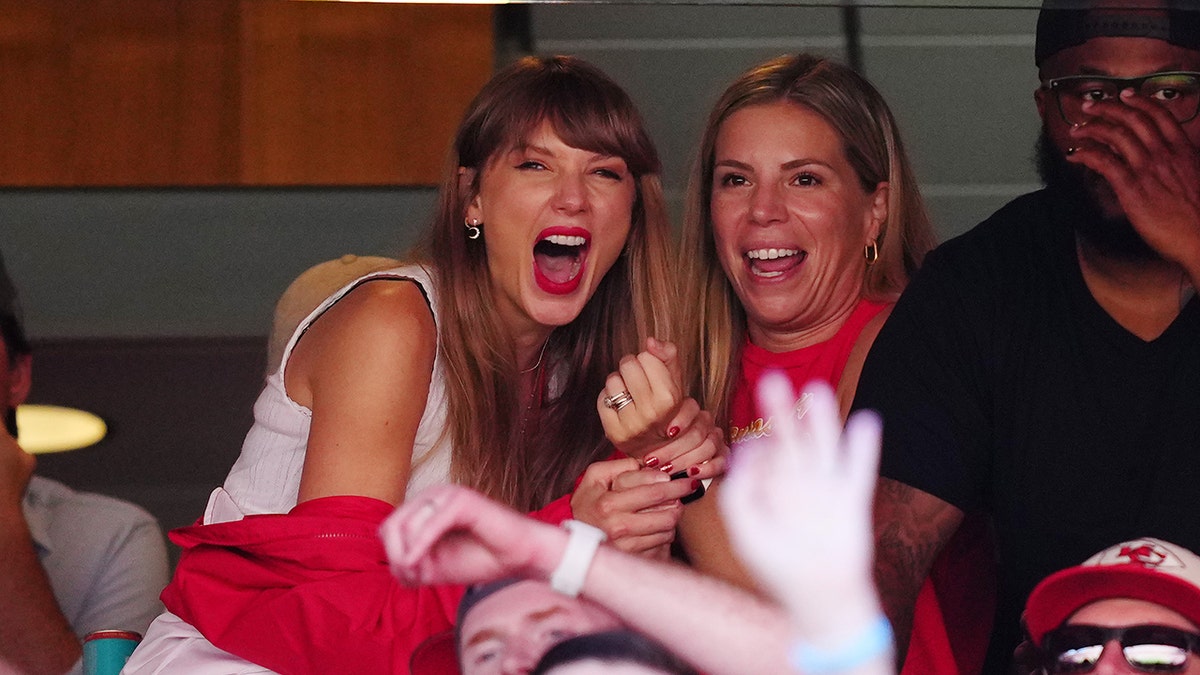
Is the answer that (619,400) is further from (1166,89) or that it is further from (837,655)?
(1166,89)

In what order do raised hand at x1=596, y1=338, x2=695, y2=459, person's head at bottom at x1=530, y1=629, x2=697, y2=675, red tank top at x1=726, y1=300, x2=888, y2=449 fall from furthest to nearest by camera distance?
red tank top at x1=726, y1=300, x2=888, y2=449, raised hand at x1=596, y1=338, x2=695, y2=459, person's head at bottom at x1=530, y1=629, x2=697, y2=675

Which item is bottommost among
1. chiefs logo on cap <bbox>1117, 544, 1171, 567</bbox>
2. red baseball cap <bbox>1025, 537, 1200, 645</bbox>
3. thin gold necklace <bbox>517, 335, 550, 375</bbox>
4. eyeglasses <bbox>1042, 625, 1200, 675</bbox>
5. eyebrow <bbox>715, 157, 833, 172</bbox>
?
eyeglasses <bbox>1042, 625, 1200, 675</bbox>

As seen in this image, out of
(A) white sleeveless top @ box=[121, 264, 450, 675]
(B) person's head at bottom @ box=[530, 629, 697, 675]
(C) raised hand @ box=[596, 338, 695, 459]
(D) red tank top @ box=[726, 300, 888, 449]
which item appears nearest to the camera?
(B) person's head at bottom @ box=[530, 629, 697, 675]

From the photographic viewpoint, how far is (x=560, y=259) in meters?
1.66

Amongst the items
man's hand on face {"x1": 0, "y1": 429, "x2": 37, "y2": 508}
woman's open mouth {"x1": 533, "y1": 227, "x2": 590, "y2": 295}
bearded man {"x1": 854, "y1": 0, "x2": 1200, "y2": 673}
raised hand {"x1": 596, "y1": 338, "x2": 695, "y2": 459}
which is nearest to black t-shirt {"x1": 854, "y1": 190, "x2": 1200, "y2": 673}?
bearded man {"x1": 854, "y1": 0, "x2": 1200, "y2": 673}

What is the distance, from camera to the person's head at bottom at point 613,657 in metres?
1.15

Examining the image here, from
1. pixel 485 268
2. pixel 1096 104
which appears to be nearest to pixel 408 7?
pixel 485 268

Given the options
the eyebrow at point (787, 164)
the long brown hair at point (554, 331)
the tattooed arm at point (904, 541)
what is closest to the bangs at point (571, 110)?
the long brown hair at point (554, 331)

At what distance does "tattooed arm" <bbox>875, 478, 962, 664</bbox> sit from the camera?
1.42m

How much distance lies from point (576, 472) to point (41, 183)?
64cm

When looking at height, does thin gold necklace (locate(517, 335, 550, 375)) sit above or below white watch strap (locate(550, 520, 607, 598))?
above

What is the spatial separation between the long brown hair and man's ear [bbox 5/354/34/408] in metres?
0.43

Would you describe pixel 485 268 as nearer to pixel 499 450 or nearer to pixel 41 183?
pixel 499 450

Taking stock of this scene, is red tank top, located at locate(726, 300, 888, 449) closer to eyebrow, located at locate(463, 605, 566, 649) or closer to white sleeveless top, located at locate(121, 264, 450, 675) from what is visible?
white sleeveless top, located at locate(121, 264, 450, 675)
